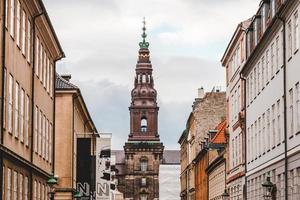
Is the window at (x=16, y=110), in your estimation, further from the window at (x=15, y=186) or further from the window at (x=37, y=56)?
the window at (x=37, y=56)

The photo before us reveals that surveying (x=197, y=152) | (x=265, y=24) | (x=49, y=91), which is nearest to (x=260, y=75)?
(x=265, y=24)

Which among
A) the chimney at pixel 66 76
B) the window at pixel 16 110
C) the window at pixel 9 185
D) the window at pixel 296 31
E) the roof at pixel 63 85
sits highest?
the chimney at pixel 66 76

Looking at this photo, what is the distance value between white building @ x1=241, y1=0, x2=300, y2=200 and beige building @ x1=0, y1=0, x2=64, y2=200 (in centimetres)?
992

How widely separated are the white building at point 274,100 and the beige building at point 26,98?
9.92m

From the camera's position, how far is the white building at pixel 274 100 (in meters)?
37.2

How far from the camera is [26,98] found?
39.0 m

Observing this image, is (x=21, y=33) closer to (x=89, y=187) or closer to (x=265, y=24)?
(x=265, y=24)

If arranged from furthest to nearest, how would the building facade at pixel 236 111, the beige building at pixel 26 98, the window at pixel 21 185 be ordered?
the building facade at pixel 236 111, the window at pixel 21 185, the beige building at pixel 26 98

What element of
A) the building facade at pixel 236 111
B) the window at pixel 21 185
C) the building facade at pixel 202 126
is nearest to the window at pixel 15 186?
the window at pixel 21 185

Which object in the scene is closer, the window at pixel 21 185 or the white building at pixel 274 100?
the white building at pixel 274 100

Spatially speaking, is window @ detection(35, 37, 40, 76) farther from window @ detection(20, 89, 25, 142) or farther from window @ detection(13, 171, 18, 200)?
window @ detection(13, 171, 18, 200)

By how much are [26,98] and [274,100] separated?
11.1 metres

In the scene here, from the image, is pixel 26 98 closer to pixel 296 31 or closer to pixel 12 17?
pixel 12 17

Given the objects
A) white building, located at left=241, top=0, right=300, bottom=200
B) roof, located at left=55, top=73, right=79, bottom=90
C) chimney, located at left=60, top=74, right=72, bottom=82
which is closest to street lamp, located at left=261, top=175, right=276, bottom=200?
white building, located at left=241, top=0, right=300, bottom=200
